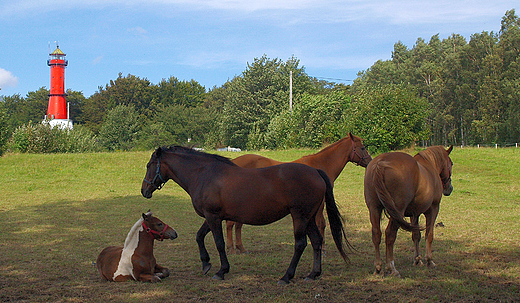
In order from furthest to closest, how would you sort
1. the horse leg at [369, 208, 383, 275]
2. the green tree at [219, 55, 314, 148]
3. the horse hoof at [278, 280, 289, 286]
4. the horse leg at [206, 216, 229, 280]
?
1. the green tree at [219, 55, 314, 148]
2. the horse leg at [369, 208, 383, 275]
3. the horse leg at [206, 216, 229, 280]
4. the horse hoof at [278, 280, 289, 286]

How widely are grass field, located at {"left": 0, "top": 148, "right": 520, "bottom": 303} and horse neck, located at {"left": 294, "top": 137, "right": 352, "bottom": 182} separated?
62.0 inches

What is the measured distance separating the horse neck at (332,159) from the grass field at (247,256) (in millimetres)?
1575

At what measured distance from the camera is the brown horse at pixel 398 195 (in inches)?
237

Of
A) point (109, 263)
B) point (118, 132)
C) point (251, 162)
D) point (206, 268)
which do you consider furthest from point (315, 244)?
point (118, 132)

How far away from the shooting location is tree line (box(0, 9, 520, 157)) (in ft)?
93.4

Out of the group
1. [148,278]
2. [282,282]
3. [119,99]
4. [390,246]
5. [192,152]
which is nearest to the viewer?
[282,282]

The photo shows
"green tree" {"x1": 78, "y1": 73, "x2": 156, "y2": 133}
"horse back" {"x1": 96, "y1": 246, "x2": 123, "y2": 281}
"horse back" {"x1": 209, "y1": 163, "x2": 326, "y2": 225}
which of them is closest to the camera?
"horse back" {"x1": 209, "y1": 163, "x2": 326, "y2": 225}

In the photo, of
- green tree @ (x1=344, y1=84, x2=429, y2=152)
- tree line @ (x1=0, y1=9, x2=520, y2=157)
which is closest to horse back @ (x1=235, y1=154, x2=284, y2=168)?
tree line @ (x1=0, y1=9, x2=520, y2=157)

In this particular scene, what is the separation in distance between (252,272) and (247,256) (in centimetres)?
117

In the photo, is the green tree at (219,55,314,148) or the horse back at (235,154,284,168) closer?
the horse back at (235,154,284,168)

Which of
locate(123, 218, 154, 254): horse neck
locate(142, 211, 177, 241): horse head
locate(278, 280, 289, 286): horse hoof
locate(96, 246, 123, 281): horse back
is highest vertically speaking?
locate(142, 211, 177, 241): horse head

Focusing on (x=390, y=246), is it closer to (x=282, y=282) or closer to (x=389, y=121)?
(x=282, y=282)

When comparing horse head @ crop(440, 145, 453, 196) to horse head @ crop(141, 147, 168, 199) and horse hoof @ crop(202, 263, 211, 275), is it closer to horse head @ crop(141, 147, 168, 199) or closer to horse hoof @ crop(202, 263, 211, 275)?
horse hoof @ crop(202, 263, 211, 275)

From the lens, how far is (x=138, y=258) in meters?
5.88
